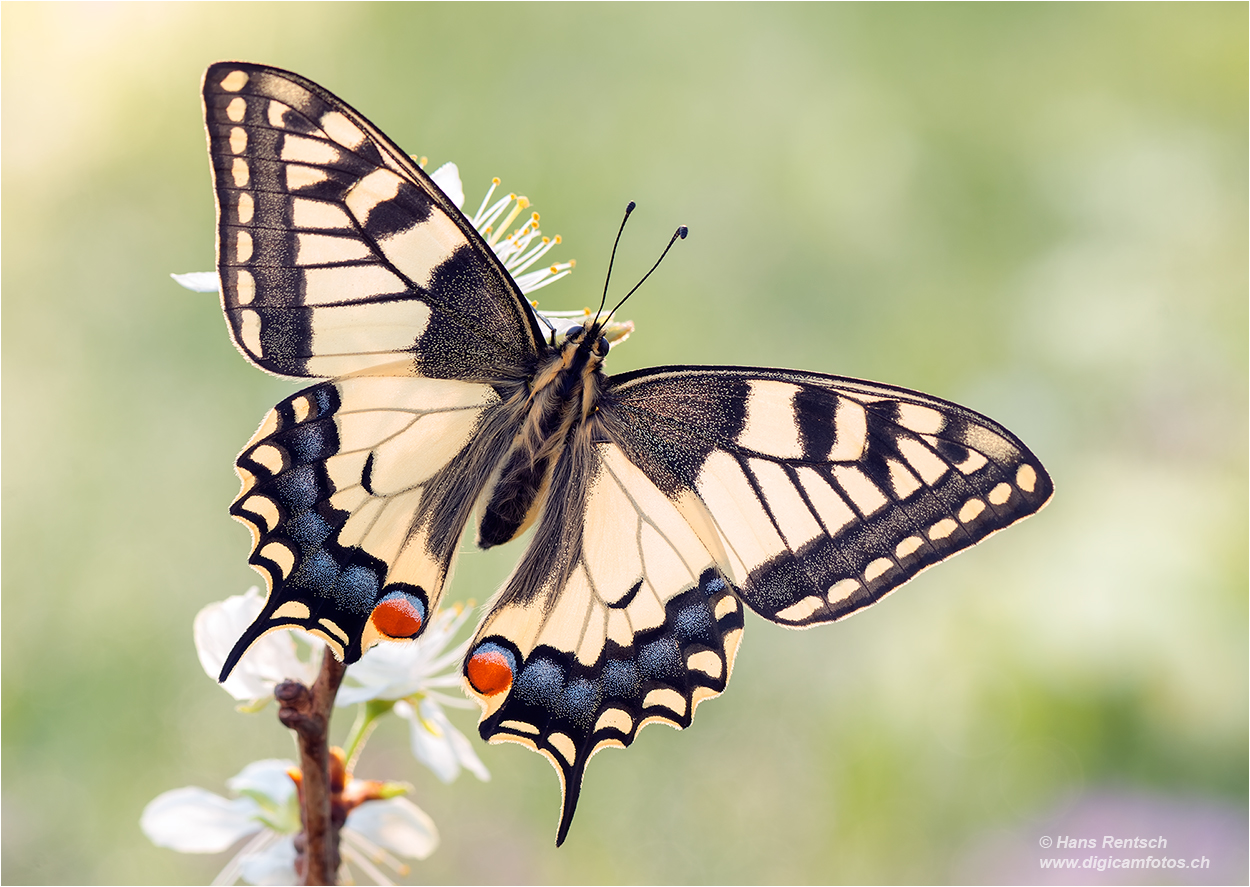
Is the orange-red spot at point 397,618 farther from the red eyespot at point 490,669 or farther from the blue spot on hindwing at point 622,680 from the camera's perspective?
the blue spot on hindwing at point 622,680

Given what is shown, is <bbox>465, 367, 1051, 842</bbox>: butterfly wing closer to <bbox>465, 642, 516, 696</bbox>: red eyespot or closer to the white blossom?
<bbox>465, 642, 516, 696</bbox>: red eyespot

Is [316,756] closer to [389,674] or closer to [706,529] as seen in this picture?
[389,674]

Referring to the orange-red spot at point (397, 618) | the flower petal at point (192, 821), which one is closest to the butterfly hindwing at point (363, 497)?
the orange-red spot at point (397, 618)

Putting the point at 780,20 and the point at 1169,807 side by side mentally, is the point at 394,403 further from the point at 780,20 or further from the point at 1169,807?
the point at 780,20

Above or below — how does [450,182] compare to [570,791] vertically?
above

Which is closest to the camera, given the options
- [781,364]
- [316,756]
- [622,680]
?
[316,756]

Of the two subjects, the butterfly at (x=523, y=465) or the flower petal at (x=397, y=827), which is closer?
the butterfly at (x=523, y=465)

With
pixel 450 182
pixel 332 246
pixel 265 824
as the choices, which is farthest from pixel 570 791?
pixel 450 182

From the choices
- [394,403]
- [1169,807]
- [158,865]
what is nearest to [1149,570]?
[1169,807]
